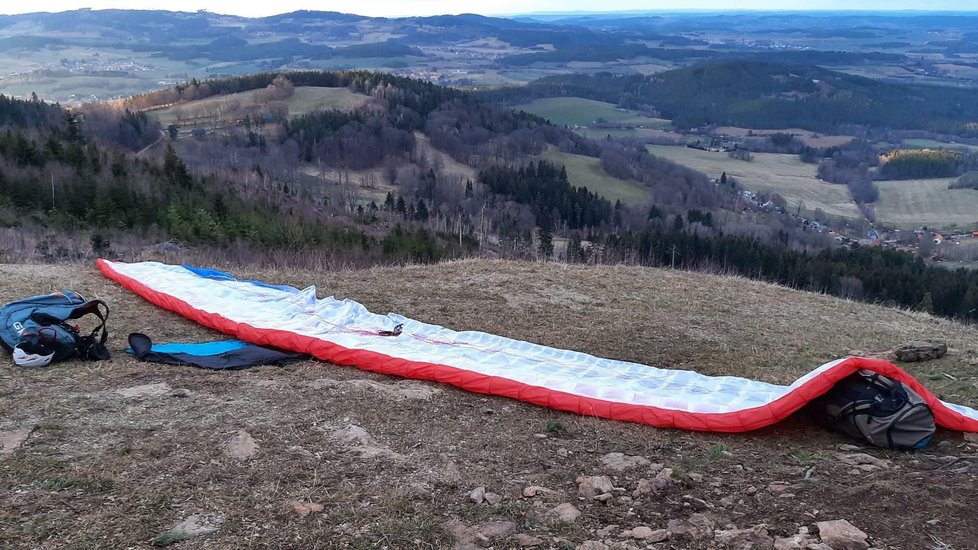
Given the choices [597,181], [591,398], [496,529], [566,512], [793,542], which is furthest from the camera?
[597,181]

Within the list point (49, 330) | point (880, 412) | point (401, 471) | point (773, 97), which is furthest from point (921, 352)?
point (773, 97)

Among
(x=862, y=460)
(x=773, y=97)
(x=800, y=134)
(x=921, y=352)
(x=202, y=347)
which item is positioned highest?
(x=862, y=460)

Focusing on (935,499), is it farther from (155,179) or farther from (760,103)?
(760,103)

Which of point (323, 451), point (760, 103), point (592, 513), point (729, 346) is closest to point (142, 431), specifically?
point (323, 451)

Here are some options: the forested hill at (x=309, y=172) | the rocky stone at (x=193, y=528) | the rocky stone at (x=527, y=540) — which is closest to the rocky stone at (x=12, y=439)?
the rocky stone at (x=193, y=528)

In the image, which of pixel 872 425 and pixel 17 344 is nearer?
pixel 872 425

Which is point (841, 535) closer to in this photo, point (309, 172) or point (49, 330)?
point (49, 330)
